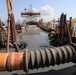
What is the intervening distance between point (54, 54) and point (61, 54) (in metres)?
0.36

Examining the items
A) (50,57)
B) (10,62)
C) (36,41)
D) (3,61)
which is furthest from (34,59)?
(36,41)

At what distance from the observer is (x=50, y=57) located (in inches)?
345

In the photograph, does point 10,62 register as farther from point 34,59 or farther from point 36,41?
point 36,41

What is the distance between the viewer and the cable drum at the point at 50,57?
8.66m

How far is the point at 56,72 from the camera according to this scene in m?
10.7

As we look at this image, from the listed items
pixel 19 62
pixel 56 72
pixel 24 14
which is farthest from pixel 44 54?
pixel 24 14

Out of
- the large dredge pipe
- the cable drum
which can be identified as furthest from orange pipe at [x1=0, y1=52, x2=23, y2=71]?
the cable drum

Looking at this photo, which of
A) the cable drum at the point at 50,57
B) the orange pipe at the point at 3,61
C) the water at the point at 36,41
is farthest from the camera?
the water at the point at 36,41

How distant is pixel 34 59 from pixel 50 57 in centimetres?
74

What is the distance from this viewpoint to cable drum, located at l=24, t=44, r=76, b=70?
8656mm

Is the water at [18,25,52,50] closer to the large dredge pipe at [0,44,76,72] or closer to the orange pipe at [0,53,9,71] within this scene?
the large dredge pipe at [0,44,76,72]

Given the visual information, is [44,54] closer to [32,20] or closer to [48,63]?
[48,63]


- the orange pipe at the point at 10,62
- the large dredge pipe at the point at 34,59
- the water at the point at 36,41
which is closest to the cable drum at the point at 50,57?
the large dredge pipe at the point at 34,59

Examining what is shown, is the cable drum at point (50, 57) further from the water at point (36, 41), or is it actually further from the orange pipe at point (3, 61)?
the water at point (36, 41)
